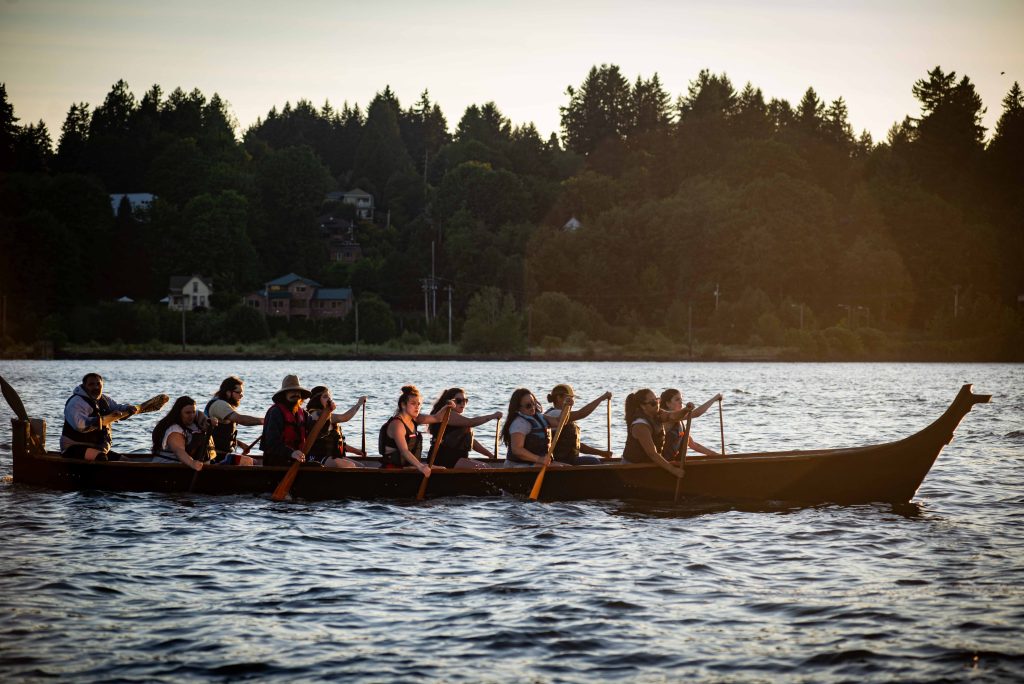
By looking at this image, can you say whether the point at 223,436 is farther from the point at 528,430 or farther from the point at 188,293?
the point at 188,293

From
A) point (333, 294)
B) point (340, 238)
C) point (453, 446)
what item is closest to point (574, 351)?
point (333, 294)

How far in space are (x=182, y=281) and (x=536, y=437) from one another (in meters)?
97.3

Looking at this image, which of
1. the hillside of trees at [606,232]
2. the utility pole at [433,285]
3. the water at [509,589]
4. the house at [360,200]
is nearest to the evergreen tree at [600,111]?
the hillside of trees at [606,232]

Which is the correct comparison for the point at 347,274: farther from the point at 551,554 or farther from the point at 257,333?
the point at 551,554

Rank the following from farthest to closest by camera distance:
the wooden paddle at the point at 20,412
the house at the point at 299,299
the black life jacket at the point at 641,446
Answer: the house at the point at 299,299 → the wooden paddle at the point at 20,412 → the black life jacket at the point at 641,446

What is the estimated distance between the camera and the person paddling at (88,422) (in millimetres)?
16844

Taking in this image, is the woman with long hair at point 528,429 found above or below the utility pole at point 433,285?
below

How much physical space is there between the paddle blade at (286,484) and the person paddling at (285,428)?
0.14 metres

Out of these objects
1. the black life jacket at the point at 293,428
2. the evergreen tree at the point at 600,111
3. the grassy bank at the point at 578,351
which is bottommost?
the black life jacket at the point at 293,428

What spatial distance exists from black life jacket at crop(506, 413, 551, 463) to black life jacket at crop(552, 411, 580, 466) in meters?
0.32

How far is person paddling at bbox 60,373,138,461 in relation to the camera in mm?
16844

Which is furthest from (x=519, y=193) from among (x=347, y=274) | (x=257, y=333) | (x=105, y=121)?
(x=105, y=121)

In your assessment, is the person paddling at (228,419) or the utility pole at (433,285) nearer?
the person paddling at (228,419)

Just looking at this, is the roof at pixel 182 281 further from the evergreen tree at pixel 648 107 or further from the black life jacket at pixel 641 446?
the black life jacket at pixel 641 446
